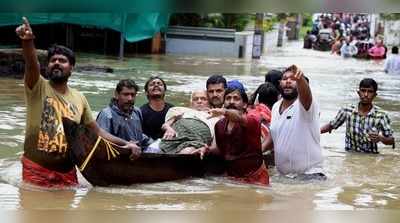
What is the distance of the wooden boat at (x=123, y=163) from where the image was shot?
4.95 m

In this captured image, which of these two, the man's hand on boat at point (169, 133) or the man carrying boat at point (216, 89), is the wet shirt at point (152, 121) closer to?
the man's hand on boat at point (169, 133)

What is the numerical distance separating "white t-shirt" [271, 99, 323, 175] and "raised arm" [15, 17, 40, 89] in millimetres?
2175

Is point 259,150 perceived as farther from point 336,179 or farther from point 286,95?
point 336,179

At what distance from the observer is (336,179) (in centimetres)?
684

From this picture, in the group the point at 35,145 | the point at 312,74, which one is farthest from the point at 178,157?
the point at 312,74

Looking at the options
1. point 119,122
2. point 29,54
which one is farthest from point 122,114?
point 29,54

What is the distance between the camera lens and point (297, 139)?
5.74 m

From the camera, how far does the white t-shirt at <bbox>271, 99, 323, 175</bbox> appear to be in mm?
5641

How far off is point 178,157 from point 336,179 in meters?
1.84

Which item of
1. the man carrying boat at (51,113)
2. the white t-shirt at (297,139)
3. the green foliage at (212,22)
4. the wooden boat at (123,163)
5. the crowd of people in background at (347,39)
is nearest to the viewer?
the man carrying boat at (51,113)

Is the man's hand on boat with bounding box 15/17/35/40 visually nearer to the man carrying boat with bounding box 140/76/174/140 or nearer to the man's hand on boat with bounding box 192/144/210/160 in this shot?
the man's hand on boat with bounding box 192/144/210/160

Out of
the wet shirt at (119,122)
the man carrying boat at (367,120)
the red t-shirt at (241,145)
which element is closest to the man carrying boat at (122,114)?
the wet shirt at (119,122)

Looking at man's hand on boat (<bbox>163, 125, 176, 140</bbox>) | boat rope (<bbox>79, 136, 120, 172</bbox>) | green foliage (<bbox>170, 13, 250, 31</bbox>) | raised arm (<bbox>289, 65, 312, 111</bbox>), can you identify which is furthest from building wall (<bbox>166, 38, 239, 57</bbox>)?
boat rope (<bbox>79, 136, 120, 172</bbox>)

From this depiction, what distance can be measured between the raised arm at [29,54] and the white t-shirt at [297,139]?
2.17 metres
